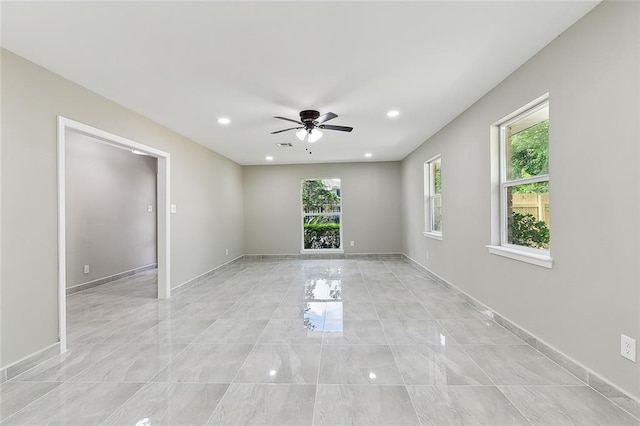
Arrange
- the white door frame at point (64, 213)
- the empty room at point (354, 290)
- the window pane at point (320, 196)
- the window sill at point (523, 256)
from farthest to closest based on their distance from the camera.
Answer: the window pane at point (320, 196) < the white door frame at point (64, 213) < the window sill at point (523, 256) < the empty room at point (354, 290)

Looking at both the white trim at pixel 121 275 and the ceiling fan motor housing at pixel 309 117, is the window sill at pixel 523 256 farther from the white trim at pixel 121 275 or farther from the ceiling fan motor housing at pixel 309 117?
the white trim at pixel 121 275

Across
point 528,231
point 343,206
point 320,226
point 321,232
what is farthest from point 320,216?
point 528,231

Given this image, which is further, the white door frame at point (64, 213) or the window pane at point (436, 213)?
the window pane at point (436, 213)

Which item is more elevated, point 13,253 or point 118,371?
point 13,253

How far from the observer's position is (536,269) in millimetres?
2453

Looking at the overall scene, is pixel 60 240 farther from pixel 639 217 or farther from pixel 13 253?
pixel 639 217

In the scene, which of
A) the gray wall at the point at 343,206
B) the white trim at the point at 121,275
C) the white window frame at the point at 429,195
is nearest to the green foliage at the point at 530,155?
the white window frame at the point at 429,195

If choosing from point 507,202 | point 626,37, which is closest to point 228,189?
point 507,202

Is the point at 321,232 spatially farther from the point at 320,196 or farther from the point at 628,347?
the point at 628,347

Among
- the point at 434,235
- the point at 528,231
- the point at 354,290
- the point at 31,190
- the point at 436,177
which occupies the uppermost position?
the point at 436,177

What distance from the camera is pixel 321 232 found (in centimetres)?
778

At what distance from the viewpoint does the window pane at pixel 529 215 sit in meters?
2.51

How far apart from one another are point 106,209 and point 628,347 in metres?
6.87

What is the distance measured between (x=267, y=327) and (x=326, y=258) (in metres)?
4.55
